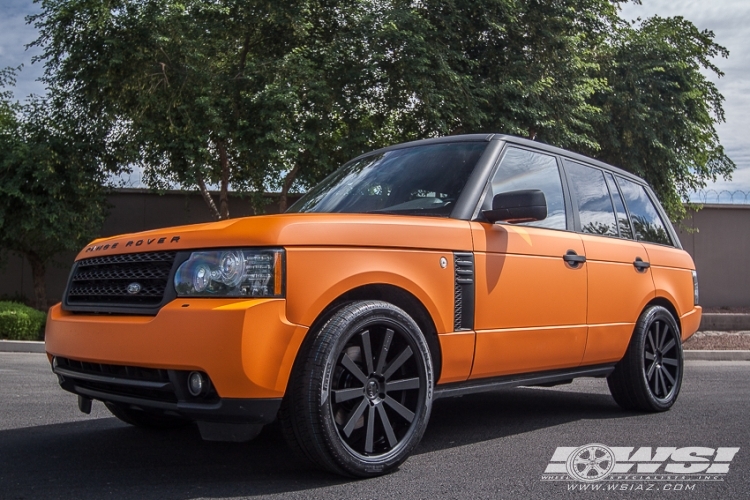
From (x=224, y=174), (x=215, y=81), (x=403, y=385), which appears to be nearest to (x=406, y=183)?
(x=403, y=385)

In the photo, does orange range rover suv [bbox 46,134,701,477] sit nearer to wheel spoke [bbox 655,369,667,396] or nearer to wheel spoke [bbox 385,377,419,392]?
wheel spoke [bbox 385,377,419,392]

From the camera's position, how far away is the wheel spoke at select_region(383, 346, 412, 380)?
3920 millimetres

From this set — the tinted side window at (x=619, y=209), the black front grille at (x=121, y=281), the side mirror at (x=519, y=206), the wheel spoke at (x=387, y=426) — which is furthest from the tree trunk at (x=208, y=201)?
the wheel spoke at (x=387, y=426)

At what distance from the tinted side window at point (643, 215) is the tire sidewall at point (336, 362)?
118 inches

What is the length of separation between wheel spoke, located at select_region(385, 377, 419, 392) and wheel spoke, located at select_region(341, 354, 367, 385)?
0.48 ft

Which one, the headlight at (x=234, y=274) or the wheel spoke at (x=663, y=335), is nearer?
the headlight at (x=234, y=274)

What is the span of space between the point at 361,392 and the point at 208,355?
788 millimetres

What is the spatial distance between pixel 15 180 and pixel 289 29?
675 cm

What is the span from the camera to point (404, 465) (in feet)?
13.7

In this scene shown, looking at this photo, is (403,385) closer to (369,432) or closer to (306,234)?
(369,432)

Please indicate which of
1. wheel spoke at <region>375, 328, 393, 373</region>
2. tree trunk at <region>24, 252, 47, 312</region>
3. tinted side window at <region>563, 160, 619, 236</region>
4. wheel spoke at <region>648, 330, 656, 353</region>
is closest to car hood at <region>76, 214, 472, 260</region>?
wheel spoke at <region>375, 328, 393, 373</region>

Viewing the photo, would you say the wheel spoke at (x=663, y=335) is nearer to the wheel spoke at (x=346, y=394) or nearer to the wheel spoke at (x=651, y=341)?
the wheel spoke at (x=651, y=341)

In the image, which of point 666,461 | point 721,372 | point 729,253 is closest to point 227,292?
point 666,461

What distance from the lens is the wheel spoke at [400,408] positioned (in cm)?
392
